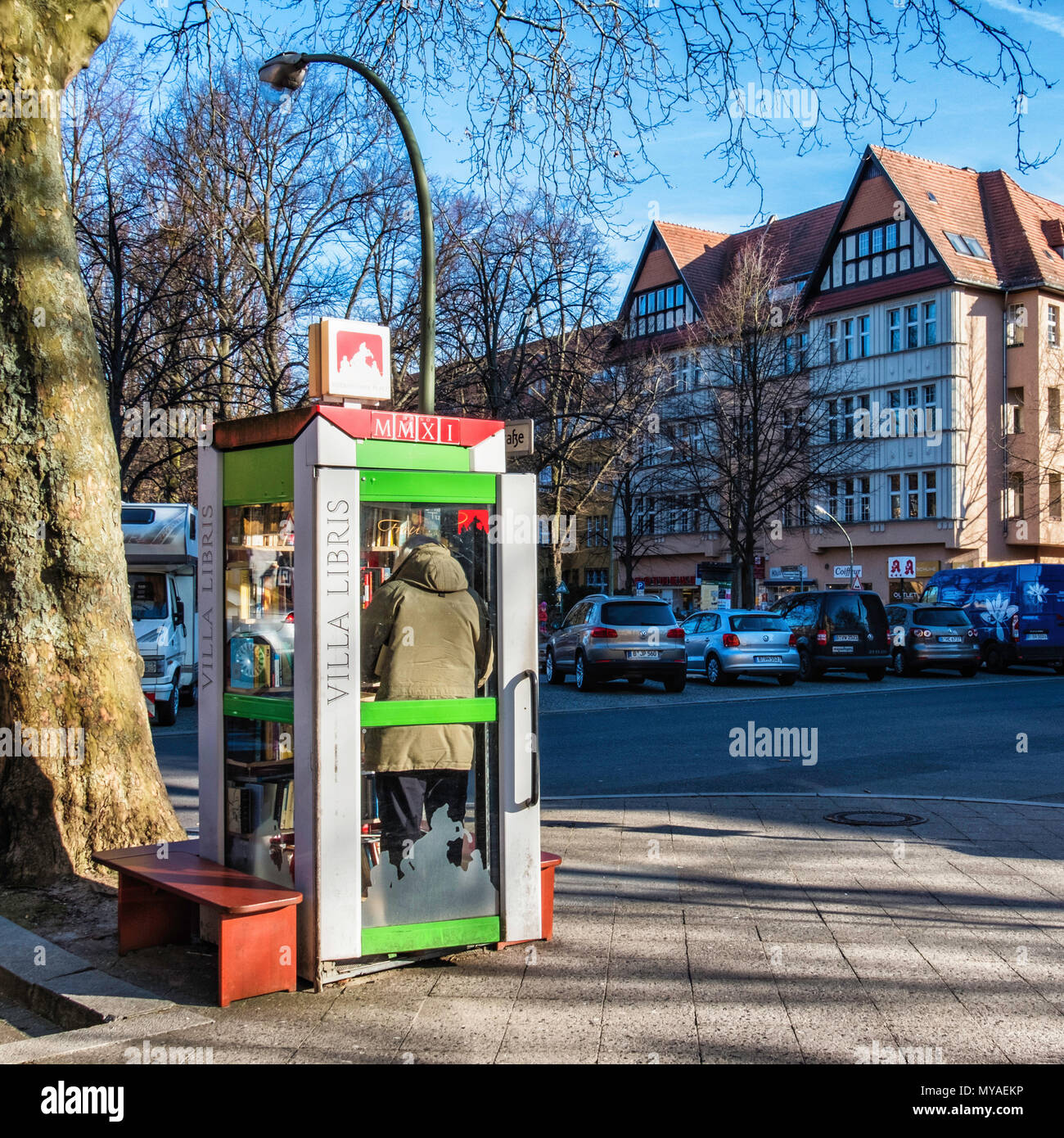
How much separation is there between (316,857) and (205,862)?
860 mm

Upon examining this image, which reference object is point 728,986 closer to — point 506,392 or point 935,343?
point 506,392

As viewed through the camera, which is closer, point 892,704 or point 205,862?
point 205,862

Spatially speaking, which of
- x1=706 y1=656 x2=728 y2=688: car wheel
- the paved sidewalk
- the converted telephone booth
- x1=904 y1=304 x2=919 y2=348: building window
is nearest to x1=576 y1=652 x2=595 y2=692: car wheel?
x1=706 y1=656 x2=728 y2=688: car wheel

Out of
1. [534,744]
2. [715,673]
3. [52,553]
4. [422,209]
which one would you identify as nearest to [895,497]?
[715,673]

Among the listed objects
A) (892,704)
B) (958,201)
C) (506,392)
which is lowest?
(892,704)

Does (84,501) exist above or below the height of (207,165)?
below

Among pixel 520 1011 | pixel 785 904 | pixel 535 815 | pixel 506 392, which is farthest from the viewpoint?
pixel 506 392

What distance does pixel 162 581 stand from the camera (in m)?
18.7

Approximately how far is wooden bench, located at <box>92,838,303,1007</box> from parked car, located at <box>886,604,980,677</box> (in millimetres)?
23761

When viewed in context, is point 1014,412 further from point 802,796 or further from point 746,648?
point 802,796

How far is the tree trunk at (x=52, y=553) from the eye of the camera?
657 centimetres

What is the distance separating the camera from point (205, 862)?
5574 mm

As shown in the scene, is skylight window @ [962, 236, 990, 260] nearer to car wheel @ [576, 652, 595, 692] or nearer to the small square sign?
car wheel @ [576, 652, 595, 692]
